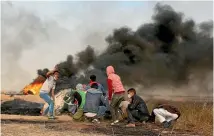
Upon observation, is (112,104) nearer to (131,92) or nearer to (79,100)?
(131,92)

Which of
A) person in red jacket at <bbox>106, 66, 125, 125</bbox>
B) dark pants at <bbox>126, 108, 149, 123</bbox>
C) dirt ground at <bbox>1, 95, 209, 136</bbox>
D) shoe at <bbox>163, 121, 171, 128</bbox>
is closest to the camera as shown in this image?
dirt ground at <bbox>1, 95, 209, 136</bbox>

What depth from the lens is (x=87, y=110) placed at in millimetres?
Result: 13438

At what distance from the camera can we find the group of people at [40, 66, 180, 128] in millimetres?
12461

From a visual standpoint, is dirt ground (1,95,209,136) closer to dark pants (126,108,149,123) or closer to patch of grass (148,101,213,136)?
dark pants (126,108,149,123)

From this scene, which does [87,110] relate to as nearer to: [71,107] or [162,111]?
[71,107]

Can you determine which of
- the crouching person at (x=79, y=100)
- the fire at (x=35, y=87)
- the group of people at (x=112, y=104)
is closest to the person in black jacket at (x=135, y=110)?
the group of people at (x=112, y=104)

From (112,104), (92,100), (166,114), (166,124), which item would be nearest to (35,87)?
(92,100)

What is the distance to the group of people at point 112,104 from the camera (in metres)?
12.5

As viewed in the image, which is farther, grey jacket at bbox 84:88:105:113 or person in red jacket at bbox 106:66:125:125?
grey jacket at bbox 84:88:105:113

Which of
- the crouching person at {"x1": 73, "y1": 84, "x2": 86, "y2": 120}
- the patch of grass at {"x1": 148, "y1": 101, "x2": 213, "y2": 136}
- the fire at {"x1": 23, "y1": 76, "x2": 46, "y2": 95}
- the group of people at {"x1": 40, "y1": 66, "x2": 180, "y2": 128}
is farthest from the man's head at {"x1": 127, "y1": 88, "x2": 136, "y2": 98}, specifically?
the fire at {"x1": 23, "y1": 76, "x2": 46, "y2": 95}

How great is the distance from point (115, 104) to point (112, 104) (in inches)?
3.9

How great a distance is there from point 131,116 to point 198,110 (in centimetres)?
298

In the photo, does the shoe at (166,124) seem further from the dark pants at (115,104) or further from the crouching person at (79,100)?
the crouching person at (79,100)

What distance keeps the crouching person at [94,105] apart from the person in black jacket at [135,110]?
128 centimetres
